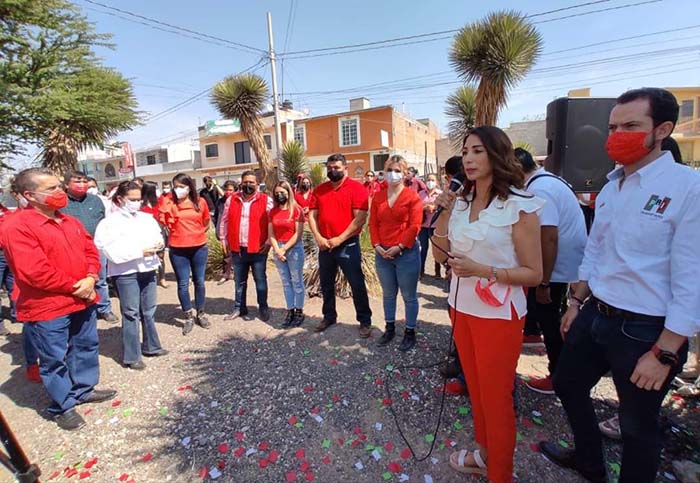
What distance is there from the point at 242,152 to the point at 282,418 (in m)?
33.5

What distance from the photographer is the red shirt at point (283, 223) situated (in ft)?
15.3

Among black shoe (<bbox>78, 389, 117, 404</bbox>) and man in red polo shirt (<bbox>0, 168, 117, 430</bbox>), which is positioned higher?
man in red polo shirt (<bbox>0, 168, 117, 430</bbox>)

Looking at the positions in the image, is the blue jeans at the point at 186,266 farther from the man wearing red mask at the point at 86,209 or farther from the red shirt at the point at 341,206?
the red shirt at the point at 341,206

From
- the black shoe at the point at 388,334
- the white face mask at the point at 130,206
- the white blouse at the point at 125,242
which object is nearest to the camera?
the white blouse at the point at 125,242

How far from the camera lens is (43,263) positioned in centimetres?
277

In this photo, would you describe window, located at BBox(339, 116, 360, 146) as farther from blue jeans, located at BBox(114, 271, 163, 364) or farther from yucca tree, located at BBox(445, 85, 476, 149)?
blue jeans, located at BBox(114, 271, 163, 364)

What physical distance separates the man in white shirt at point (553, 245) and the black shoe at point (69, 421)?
12.5 ft

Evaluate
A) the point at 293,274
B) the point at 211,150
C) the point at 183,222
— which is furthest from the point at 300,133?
the point at 293,274

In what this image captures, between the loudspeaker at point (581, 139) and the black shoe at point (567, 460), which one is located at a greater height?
the loudspeaker at point (581, 139)

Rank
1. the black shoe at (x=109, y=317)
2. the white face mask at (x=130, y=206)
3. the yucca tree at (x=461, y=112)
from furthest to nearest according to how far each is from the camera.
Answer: the yucca tree at (x=461, y=112), the black shoe at (x=109, y=317), the white face mask at (x=130, y=206)

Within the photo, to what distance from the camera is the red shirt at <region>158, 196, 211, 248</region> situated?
4.56 metres

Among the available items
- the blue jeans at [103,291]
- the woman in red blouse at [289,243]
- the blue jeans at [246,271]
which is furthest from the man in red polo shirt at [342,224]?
the blue jeans at [103,291]

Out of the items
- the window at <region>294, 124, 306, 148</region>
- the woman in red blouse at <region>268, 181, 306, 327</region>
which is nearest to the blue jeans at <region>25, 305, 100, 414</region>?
the woman in red blouse at <region>268, 181, 306, 327</region>

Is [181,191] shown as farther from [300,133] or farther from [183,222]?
[300,133]
